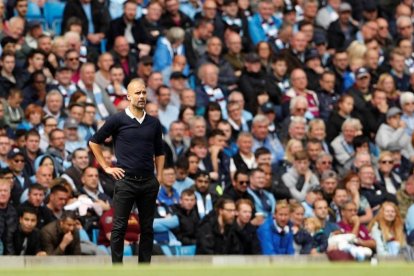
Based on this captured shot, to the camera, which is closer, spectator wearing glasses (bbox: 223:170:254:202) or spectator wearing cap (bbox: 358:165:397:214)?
spectator wearing glasses (bbox: 223:170:254:202)

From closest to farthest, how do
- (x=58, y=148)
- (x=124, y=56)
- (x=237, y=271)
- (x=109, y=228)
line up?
(x=237, y=271) < (x=109, y=228) < (x=58, y=148) < (x=124, y=56)

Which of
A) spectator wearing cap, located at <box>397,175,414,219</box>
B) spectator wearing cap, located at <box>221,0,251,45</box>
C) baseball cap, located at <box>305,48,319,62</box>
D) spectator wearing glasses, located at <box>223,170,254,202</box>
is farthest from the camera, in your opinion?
spectator wearing cap, located at <box>221,0,251,45</box>

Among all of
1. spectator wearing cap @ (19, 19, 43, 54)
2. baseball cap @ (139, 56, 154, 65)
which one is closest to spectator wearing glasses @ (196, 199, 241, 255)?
baseball cap @ (139, 56, 154, 65)

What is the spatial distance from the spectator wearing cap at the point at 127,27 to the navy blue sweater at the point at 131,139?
8718 mm

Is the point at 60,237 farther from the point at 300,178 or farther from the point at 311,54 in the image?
the point at 311,54

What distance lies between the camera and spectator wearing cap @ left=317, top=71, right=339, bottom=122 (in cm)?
2703

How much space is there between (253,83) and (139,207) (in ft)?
29.6

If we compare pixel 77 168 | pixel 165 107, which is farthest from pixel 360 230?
pixel 77 168

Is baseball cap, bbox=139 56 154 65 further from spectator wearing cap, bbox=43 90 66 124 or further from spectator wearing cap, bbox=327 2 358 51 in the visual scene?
spectator wearing cap, bbox=327 2 358 51

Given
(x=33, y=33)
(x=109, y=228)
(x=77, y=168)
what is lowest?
(x=109, y=228)

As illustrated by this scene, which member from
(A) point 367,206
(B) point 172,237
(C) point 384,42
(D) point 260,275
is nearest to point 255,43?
(C) point 384,42

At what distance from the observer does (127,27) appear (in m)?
26.8

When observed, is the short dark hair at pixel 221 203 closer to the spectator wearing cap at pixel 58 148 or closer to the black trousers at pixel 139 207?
the spectator wearing cap at pixel 58 148

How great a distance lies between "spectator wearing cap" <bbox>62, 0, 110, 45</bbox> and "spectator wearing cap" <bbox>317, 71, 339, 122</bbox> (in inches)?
139
